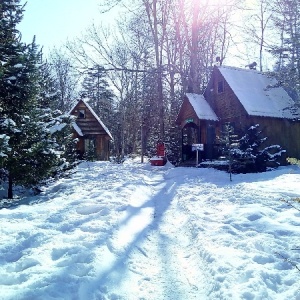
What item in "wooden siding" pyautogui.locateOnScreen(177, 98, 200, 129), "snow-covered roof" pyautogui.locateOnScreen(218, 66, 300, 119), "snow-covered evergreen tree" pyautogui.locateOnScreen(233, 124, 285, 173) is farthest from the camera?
"wooden siding" pyautogui.locateOnScreen(177, 98, 200, 129)

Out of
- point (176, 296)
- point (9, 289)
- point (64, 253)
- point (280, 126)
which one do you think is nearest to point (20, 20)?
point (64, 253)

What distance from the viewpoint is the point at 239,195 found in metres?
8.55

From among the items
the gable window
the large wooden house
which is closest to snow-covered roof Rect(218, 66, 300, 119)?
the large wooden house

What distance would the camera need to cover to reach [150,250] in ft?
15.4

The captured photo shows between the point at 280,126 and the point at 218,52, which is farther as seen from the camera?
the point at 218,52

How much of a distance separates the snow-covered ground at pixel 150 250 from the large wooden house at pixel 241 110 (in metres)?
11.3

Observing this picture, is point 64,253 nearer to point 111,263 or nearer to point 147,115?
point 111,263

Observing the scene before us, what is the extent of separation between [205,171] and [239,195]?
658cm

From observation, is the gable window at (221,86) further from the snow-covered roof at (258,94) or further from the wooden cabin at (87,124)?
the wooden cabin at (87,124)

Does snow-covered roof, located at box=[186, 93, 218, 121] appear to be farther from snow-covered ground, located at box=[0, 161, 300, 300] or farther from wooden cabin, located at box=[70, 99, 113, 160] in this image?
snow-covered ground, located at box=[0, 161, 300, 300]

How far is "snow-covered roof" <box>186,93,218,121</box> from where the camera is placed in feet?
64.7

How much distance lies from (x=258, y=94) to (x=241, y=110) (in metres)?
2.39

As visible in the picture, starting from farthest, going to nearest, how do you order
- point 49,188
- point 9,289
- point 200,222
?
point 49,188, point 200,222, point 9,289

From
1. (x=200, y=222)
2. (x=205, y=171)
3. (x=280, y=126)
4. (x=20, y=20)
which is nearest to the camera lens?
(x=200, y=222)
